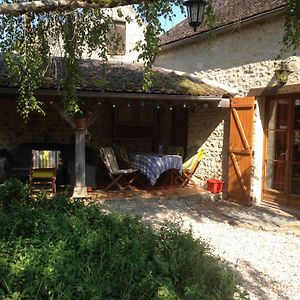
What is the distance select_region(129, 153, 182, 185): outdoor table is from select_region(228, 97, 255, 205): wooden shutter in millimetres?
1263

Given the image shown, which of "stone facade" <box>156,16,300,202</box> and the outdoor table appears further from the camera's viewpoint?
the outdoor table

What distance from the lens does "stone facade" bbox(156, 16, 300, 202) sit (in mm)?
7684

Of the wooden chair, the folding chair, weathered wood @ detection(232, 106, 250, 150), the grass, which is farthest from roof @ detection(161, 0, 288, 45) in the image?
the grass

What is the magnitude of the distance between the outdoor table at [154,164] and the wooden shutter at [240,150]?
1263 millimetres

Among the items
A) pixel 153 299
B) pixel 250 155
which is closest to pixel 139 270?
pixel 153 299

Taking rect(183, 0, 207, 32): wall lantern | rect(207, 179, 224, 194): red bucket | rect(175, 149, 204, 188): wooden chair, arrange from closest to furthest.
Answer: rect(183, 0, 207, 32): wall lantern → rect(207, 179, 224, 194): red bucket → rect(175, 149, 204, 188): wooden chair

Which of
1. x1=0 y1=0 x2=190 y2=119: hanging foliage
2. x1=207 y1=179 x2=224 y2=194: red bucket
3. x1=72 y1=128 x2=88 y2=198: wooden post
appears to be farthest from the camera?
x1=207 y1=179 x2=224 y2=194: red bucket

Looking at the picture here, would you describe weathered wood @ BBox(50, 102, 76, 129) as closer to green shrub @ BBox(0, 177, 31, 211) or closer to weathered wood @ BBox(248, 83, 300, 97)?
green shrub @ BBox(0, 177, 31, 211)

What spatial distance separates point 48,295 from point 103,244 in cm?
80

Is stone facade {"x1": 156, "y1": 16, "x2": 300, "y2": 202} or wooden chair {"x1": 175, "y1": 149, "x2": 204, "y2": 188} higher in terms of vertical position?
stone facade {"x1": 156, "y1": 16, "x2": 300, "y2": 202}

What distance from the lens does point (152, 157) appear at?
28.7 ft

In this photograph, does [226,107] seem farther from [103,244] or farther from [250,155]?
[103,244]

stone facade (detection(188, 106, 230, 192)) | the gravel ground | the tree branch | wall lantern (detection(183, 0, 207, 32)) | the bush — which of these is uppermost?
wall lantern (detection(183, 0, 207, 32))

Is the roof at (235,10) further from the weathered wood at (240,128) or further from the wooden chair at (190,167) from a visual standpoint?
the wooden chair at (190,167)
